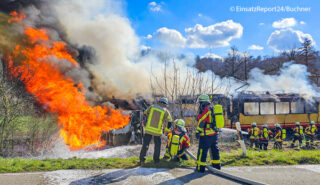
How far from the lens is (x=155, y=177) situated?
423 cm

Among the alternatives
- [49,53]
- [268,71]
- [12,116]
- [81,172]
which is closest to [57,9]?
[49,53]

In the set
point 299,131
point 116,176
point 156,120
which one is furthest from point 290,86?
point 116,176

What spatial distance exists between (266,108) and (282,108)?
1.25 m

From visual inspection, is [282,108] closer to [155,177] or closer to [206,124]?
[206,124]

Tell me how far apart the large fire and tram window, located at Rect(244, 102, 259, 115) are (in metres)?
8.62

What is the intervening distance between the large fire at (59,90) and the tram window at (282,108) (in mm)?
11037

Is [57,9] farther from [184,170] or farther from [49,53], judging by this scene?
[184,170]

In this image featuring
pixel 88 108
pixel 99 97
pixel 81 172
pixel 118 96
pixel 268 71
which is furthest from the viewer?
pixel 268 71

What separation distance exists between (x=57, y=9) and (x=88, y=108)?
474 cm

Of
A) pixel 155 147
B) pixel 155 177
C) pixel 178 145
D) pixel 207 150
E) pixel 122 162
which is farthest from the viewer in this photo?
pixel 178 145

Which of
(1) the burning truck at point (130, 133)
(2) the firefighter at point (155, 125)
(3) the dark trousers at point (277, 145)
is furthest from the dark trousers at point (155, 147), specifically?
(3) the dark trousers at point (277, 145)

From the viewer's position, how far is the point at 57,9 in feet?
34.6

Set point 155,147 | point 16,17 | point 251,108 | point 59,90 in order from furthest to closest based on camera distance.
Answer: point 251,108 → point 59,90 → point 16,17 → point 155,147

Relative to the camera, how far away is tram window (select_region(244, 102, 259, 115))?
15086 mm
